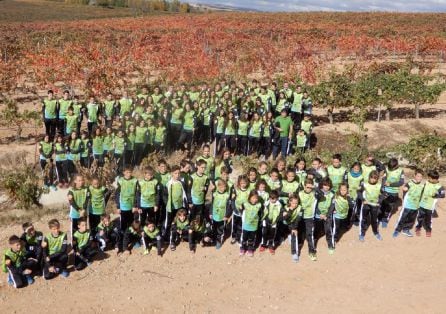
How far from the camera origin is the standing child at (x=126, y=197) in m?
8.41

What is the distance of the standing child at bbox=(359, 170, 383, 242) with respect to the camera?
347 inches

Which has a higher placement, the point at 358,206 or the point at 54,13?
the point at 54,13

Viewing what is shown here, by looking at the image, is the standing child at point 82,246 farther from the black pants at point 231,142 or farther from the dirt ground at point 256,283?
the black pants at point 231,142

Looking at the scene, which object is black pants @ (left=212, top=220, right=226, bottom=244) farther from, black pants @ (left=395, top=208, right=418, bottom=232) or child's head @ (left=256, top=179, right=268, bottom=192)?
black pants @ (left=395, top=208, right=418, bottom=232)

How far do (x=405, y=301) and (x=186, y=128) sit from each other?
7259 millimetres

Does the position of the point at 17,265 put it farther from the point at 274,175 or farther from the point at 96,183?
the point at 274,175

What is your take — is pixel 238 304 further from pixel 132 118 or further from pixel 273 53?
pixel 273 53

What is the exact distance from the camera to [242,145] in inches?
499

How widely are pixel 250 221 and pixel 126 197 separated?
241cm

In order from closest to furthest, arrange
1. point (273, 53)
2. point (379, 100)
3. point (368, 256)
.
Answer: point (368, 256), point (379, 100), point (273, 53)

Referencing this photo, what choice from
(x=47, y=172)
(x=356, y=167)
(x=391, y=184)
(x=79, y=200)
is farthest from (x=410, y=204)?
(x=47, y=172)

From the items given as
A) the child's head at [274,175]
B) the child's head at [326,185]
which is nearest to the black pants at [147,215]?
the child's head at [274,175]

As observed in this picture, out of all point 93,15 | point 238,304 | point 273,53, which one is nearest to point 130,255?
point 238,304

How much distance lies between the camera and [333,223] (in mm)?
8844
